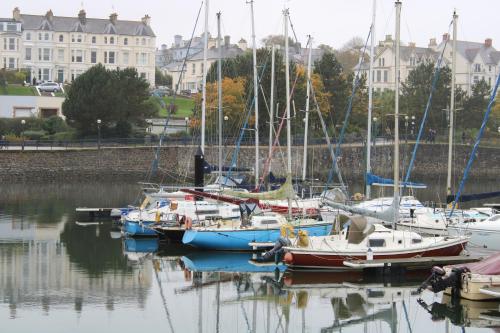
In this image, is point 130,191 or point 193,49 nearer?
point 130,191

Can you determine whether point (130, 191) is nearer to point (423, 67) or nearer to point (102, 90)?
point (102, 90)

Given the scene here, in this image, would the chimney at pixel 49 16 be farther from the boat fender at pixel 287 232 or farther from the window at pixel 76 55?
the boat fender at pixel 287 232

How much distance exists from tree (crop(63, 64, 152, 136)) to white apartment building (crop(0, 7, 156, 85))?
32463 millimetres

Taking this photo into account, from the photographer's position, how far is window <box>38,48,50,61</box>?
427ft

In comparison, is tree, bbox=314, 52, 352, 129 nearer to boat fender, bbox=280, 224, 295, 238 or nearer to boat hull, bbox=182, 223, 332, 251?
boat hull, bbox=182, 223, 332, 251

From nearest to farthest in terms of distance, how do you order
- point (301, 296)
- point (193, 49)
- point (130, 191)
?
point (301, 296) → point (130, 191) → point (193, 49)

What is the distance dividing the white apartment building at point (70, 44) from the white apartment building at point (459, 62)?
1157 inches

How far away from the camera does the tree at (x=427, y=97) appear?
103000 millimetres

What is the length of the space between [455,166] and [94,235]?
178ft

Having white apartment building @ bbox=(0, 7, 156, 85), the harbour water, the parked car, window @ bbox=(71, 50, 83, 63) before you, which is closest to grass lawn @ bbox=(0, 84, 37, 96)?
the parked car

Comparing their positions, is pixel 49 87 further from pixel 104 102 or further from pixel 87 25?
pixel 104 102

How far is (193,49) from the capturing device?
169 meters

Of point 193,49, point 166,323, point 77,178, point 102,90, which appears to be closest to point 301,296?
point 166,323

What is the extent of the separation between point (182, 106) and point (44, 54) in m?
21.2
